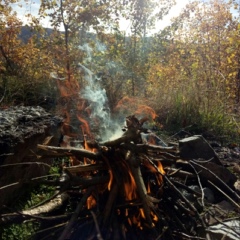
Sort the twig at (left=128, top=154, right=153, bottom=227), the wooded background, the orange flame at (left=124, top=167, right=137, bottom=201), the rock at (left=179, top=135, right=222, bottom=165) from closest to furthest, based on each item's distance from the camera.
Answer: the twig at (left=128, top=154, right=153, bottom=227) → the orange flame at (left=124, top=167, right=137, bottom=201) → the rock at (left=179, top=135, right=222, bottom=165) → the wooded background

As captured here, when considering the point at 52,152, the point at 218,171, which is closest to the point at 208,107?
the point at 218,171

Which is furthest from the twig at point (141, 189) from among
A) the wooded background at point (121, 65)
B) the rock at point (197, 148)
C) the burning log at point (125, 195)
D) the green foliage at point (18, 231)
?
the wooded background at point (121, 65)

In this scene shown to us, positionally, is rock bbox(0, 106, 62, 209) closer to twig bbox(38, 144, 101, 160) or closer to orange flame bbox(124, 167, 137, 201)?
twig bbox(38, 144, 101, 160)

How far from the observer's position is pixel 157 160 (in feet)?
7.97

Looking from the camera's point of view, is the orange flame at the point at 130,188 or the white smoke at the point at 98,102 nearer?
the orange flame at the point at 130,188

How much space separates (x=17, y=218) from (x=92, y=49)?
8739mm

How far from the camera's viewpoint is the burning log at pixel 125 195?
2053 millimetres

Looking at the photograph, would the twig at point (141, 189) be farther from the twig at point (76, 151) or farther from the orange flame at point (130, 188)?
the twig at point (76, 151)

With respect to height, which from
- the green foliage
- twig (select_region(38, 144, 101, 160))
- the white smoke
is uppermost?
twig (select_region(38, 144, 101, 160))

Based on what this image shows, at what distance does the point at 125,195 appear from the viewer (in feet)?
7.09

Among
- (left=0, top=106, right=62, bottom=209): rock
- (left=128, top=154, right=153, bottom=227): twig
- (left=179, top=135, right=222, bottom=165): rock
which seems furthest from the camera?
(left=179, top=135, right=222, bottom=165): rock

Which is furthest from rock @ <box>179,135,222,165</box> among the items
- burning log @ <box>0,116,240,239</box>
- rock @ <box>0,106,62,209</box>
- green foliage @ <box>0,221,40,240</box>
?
green foliage @ <box>0,221,40,240</box>

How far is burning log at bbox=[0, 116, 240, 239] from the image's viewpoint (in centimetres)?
205

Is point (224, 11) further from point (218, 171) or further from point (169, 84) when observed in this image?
point (218, 171)
